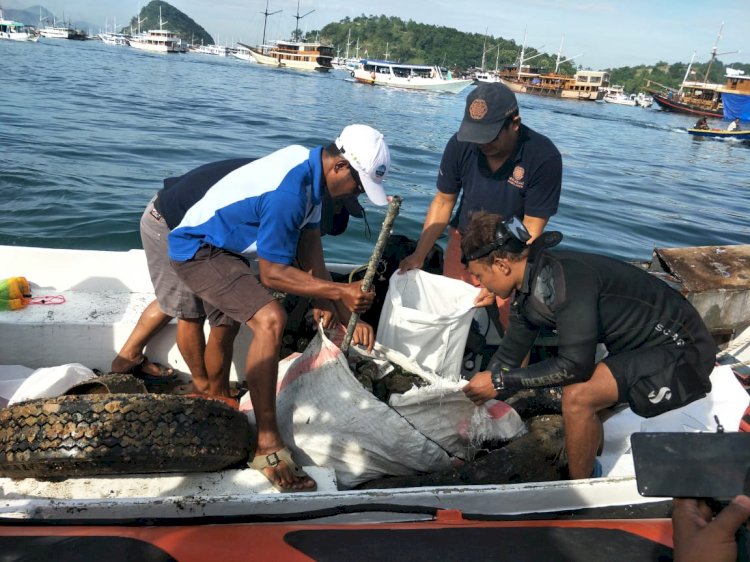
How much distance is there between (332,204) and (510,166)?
1.21 m

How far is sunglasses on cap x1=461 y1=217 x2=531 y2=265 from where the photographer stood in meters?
2.61

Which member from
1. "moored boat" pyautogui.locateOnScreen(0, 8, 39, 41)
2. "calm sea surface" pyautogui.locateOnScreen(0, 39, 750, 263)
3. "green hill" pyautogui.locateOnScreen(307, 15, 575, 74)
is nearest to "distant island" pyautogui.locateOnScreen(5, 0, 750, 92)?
"green hill" pyautogui.locateOnScreen(307, 15, 575, 74)

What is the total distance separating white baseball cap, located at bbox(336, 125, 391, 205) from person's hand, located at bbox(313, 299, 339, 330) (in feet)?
3.20

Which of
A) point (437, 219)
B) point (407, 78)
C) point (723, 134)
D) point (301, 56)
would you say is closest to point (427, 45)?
point (301, 56)

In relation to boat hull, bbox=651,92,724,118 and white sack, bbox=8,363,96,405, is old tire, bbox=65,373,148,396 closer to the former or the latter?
white sack, bbox=8,363,96,405

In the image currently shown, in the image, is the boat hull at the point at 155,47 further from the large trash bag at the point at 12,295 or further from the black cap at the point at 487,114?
the black cap at the point at 487,114

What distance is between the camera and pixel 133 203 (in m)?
9.27

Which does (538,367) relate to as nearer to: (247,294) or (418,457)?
(418,457)

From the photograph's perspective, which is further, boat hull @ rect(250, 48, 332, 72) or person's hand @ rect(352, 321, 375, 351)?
boat hull @ rect(250, 48, 332, 72)

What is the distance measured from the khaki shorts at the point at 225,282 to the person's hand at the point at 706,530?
194 centimetres

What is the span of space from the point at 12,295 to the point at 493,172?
3.35m

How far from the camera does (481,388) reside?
9.55 ft

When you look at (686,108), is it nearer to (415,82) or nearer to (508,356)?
(415,82)

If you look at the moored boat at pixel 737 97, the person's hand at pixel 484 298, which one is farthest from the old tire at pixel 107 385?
the moored boat at pixel 737 97
